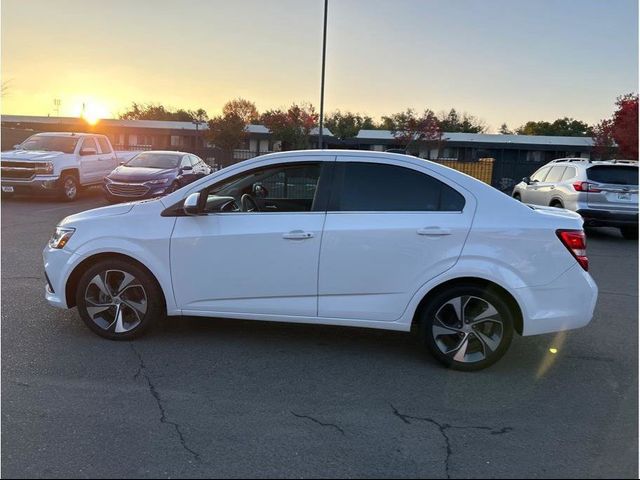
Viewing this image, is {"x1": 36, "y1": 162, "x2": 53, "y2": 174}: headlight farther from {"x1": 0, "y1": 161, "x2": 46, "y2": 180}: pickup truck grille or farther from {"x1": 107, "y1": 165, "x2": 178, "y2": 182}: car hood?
{"x1": 107, "y1": 165, "x2": 178, "y2": 182}: car hood

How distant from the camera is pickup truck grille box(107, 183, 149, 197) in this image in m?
14.2

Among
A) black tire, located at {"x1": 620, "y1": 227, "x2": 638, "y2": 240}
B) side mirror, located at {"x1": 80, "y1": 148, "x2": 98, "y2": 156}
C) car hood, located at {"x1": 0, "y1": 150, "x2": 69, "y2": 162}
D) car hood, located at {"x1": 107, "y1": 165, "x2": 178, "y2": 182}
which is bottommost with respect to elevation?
black tire, located at {"x1": 620, "y1": 227, "x2": 638, "y2": 240}

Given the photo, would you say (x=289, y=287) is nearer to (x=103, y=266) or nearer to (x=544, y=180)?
(x=103, y=266)

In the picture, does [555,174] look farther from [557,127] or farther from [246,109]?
[557,127]

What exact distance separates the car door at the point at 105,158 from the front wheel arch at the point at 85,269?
1404 centimetres

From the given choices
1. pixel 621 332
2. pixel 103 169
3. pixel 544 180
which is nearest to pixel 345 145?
pixel 103 169

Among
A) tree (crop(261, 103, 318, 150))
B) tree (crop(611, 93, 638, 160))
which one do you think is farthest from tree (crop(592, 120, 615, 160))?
tree (crop(261, 103, 318, 150))

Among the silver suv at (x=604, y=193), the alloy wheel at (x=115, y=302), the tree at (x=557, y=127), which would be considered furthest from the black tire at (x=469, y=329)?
the tree at (x=557, y=127)

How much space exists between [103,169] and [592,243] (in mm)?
14704

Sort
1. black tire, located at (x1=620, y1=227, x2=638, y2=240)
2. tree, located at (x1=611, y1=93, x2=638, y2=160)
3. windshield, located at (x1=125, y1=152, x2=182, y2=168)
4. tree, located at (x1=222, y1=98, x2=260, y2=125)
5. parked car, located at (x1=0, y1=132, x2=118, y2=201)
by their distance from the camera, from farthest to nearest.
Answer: tree, located at (x1=222, y1=98, x2=260, y2=125) → tree, located at (x1=611, y1=93, x2=638, y2=160) → windshield, located at (x1=125, y1=152, x2=182, y2=168) → parked car, located at (x1=0, y1=132, x2=118, y2=201) → black tire, located at (x1=620, y1=227, x2=638, y2=240)

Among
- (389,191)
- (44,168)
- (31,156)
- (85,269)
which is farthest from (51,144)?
(389,191)

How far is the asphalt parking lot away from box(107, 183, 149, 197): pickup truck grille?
904 cm

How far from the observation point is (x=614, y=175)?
1173cm

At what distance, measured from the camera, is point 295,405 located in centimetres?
365
